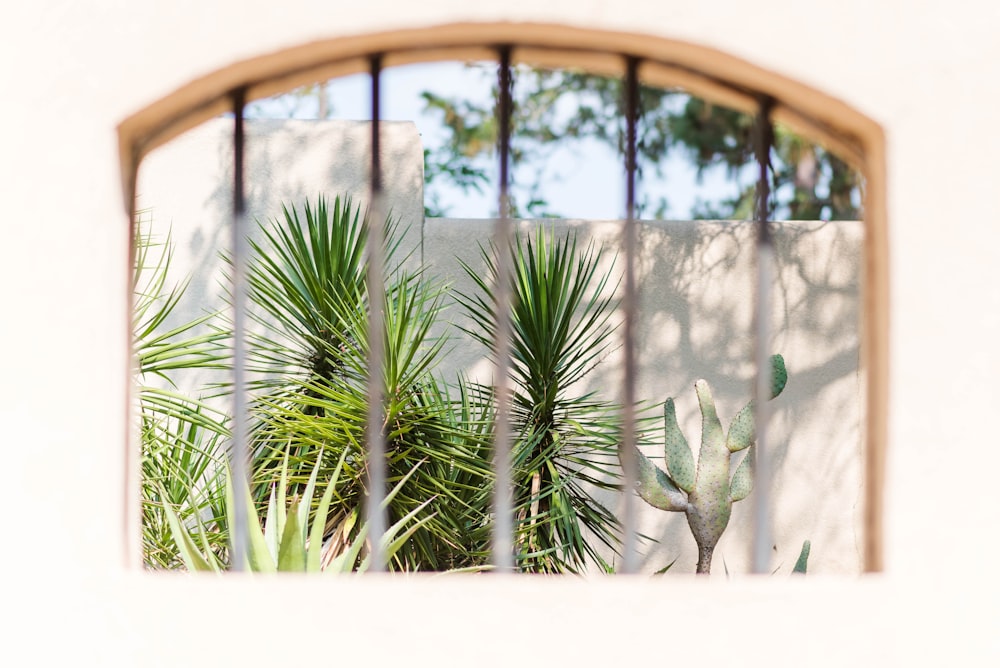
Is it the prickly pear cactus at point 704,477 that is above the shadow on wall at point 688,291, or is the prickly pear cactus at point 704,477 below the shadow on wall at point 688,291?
below

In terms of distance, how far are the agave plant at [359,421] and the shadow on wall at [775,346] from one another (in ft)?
3.45

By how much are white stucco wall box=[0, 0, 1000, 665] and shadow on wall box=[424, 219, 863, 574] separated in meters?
2.96

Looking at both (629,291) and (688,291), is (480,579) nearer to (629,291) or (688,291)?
(629,291)

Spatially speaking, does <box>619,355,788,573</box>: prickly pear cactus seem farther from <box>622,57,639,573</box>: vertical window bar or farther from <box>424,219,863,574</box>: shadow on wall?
<box>622,57,639,573</box>: vertical window bar

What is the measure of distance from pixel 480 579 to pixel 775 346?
3.40 m

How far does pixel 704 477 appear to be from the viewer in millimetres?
3062

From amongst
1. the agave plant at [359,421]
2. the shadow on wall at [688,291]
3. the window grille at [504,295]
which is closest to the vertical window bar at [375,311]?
the window grille at [504,295]

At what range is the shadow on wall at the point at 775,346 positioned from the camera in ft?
13.4

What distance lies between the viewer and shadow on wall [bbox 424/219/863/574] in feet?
13.4

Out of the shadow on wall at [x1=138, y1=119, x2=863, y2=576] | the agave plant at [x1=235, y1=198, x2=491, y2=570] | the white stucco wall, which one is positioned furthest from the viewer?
the shadow on wall at [x1=138, y1=119, x2=863, y2=576]

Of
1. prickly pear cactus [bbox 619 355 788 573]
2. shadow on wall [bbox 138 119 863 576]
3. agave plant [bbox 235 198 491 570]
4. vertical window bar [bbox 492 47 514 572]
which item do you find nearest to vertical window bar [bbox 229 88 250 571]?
vertical window bar [bbox 492 47 514 572]

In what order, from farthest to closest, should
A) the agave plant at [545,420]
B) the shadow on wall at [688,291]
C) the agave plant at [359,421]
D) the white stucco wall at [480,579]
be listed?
the shadow on wall at [688,291]
the agave plant at [545,420]
the agave plant at [359,421]
the white stucco wall at [480,579]

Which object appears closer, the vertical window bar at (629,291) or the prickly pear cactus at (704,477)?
the vertical window bar at (629,291)

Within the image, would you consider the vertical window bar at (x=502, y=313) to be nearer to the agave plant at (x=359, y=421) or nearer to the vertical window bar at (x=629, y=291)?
the vertical window bar at (x=629, y=291)
